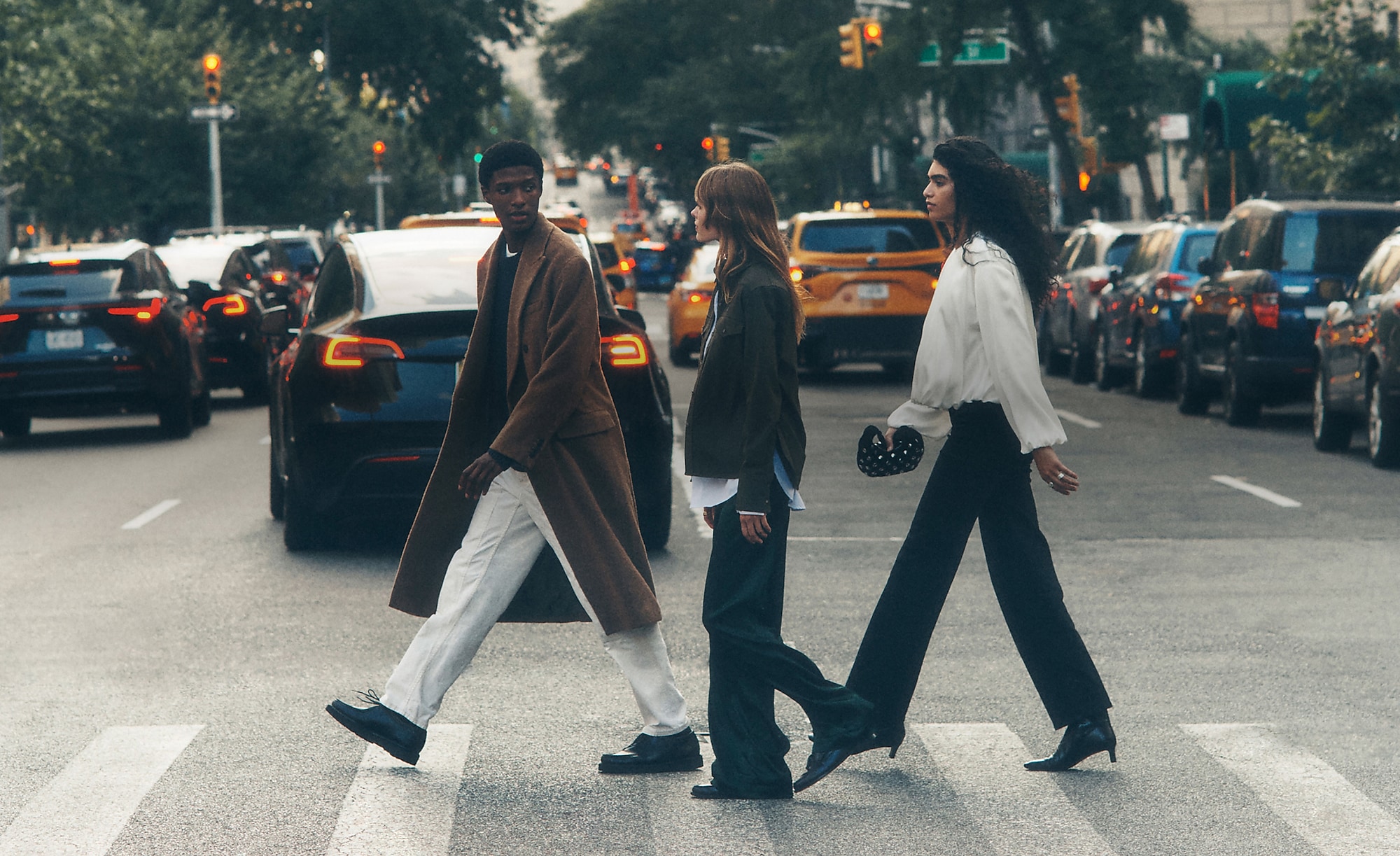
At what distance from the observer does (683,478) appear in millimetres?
13406

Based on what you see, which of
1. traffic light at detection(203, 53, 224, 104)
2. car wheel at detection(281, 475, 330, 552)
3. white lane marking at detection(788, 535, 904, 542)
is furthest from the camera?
traffic light at detection(203, 53, 224, 104)

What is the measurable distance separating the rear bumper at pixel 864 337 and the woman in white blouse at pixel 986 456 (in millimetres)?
15793

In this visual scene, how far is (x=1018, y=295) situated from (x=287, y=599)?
433cm

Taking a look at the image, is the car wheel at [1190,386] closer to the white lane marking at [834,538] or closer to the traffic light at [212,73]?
the white lane marking at [834,538]

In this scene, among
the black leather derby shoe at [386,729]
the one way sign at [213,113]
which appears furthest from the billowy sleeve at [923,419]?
the one way sign at [213,113]

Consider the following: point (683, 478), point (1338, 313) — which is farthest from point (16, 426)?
point (1338, 313)

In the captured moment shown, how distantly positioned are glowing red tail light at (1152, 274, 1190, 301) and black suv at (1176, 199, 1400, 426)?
180 centimetres

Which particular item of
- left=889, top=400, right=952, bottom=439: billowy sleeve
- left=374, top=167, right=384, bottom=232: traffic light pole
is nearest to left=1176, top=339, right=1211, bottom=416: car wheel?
left=889, top=400, right=952, bottom=439: billowy sleeve

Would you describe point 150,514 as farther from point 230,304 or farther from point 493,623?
point 230,304

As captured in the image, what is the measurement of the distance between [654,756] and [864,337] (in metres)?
16.2

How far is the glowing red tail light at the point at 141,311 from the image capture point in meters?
17.6

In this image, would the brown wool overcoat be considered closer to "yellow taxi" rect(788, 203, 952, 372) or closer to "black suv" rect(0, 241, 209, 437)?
"black suv" rect(0, 241, 209, 437)

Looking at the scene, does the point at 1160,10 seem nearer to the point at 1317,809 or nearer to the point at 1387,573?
the point at 1387,573

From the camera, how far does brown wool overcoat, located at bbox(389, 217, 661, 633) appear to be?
228 inches
